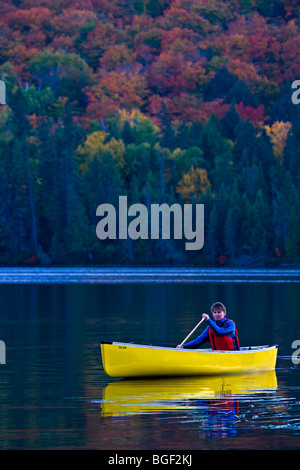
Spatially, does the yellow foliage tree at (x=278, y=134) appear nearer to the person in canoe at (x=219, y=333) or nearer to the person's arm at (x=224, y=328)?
the person in canoe at (x=219, y=333)

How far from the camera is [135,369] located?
2352cm

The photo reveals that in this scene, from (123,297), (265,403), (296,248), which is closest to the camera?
(265,403)

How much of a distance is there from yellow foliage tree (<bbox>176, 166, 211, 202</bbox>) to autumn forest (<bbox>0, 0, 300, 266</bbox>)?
17 centimetres

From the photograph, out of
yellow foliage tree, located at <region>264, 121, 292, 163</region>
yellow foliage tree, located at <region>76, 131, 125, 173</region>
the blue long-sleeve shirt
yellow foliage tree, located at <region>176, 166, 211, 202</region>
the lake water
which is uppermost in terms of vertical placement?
yellow foliage tree, located at <region>264, 121, 292, 163</region>

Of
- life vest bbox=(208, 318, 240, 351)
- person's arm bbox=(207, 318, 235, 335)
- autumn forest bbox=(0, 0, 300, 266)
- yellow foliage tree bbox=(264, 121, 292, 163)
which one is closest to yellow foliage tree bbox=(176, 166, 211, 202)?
autumn forest bbox=(0, 0, 300, 266)

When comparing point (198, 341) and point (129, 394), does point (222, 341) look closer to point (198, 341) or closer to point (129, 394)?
point (198, 341)

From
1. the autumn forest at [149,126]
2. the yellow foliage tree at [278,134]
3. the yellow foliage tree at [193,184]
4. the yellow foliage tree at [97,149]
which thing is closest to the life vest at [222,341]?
the autumn forest at [149,126]

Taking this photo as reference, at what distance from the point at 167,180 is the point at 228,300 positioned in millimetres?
75040

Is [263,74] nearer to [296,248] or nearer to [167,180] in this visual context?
[167,180]

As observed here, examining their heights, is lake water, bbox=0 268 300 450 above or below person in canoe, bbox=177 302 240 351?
below

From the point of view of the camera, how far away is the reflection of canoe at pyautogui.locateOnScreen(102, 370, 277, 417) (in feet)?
66.0

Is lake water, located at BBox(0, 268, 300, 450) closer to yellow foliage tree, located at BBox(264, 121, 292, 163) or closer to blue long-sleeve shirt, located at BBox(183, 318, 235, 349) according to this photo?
blue long-sleeve shirt, located at BBox(183, 318, 235, 349)

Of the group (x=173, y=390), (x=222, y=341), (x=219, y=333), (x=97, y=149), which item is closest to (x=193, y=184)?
(x=97, y=149)
